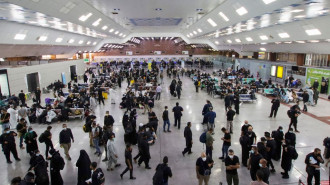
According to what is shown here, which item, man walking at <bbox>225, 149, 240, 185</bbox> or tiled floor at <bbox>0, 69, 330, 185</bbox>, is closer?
man walking at <bbox>225, 149, 240, 185</bbox>

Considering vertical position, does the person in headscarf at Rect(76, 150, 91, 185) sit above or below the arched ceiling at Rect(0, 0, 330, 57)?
below

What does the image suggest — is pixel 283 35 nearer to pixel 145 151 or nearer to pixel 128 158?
pixel 145 151

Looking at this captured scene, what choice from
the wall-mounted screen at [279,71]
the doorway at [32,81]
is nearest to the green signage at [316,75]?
the wall-mounted screen at [279,71]

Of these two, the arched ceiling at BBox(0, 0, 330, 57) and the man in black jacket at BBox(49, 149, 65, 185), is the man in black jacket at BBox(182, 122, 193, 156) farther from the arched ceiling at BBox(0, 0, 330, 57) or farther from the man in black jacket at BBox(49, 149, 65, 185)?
the arched ceiling at BBox(0, 0, 330, 57)

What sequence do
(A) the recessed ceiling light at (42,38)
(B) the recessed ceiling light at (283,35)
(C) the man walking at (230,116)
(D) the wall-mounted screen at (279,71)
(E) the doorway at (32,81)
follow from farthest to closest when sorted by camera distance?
(D) the wall-mounted screen at (279,71), (E) the doorway at (32,81), (A) the recessed ceiling light at (42,38), (B) the recessed ceiling light at (283,35), (C) the man walking at (230,116)

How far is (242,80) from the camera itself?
23438 millimetres

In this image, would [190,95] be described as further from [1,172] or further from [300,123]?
[1,172]

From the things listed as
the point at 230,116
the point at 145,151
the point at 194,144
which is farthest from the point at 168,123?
the point at 145,151

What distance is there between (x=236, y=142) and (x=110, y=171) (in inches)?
209

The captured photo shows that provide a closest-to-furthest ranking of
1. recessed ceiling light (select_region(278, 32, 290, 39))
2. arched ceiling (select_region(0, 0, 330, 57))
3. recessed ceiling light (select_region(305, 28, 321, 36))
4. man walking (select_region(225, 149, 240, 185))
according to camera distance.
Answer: man walking (select_region(225, 149, 240, 185)) < arched ceiling (select_region(0, 0, 330, 57)) < recessed ceiling light (select_region(305, 28, 321, 36)) < recessed ceiling light (select_region(278, 32, 290, 39))

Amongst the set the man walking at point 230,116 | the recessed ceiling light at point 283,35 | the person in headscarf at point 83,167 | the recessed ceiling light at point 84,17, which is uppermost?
the recessed ceiling light at point 84,17

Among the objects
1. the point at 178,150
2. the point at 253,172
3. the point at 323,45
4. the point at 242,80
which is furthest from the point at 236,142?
the point at 242,80

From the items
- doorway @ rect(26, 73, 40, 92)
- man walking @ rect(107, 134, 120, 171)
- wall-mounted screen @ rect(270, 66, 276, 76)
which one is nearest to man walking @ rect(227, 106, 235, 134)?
man walking @ rect(107, 134, 120, 171)

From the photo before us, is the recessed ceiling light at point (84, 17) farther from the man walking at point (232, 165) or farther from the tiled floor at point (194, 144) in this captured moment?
the man walking at point (232, 165)
